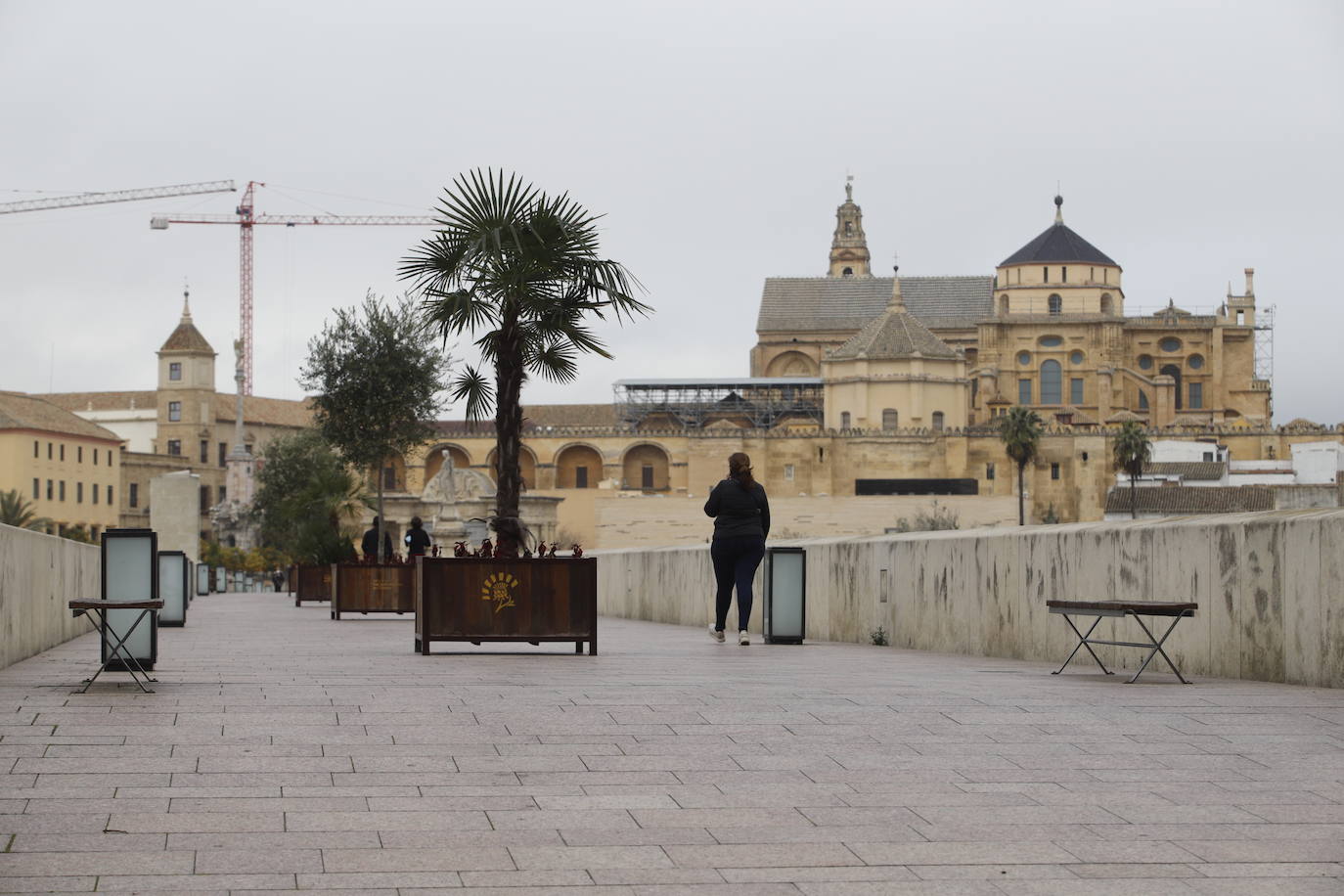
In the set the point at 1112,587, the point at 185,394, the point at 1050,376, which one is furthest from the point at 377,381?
the point at 185,394

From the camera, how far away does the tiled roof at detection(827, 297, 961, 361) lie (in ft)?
325

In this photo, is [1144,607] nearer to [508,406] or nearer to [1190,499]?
[508,406]

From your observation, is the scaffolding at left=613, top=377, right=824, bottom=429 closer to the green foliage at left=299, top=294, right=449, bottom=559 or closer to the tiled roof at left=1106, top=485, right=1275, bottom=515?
the tiled roof at left=1106, top=485, right=1275, bottom=515

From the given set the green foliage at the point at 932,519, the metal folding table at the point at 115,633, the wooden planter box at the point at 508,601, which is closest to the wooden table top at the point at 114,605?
the metal folding table at the point at 115,633

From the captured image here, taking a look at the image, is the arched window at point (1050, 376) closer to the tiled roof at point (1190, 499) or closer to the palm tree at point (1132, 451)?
the palm tree at point (1132, 451)

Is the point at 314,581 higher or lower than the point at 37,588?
lower

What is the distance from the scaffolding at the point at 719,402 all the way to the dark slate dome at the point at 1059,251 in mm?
17196

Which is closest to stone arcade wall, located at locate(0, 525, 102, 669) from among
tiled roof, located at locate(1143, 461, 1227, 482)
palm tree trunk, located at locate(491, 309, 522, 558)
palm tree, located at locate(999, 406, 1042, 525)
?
palm tree trunk, located at locate(491, 309, 522, 558)

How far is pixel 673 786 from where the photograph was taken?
215 inches

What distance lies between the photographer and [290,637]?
14.8 metres

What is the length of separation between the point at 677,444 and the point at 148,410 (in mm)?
48304

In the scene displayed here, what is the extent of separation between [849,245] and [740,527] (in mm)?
128608

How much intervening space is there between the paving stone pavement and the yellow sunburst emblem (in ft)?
8.40

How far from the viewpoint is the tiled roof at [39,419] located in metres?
96.3
